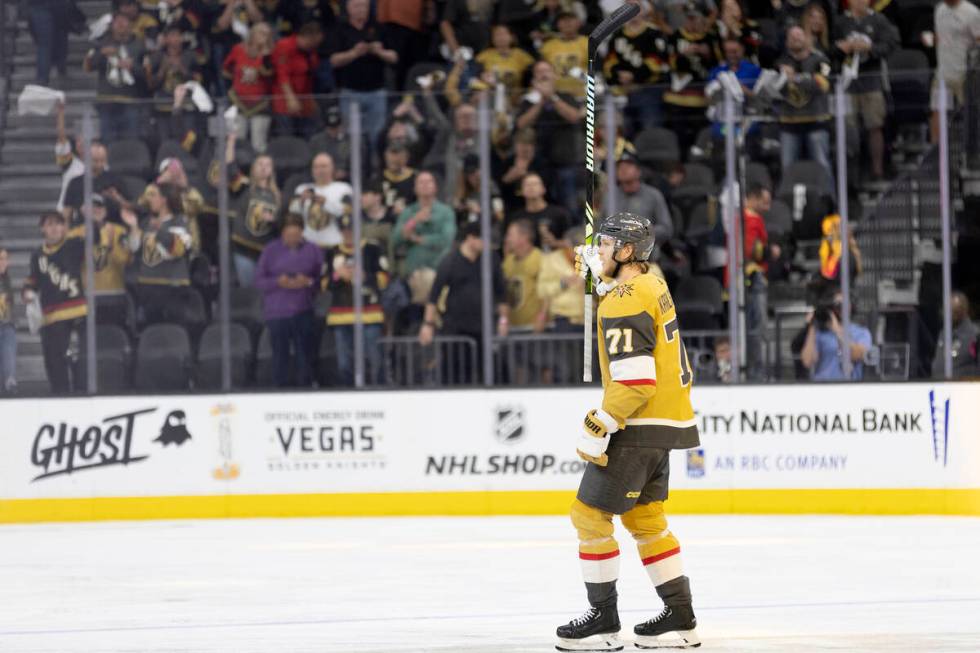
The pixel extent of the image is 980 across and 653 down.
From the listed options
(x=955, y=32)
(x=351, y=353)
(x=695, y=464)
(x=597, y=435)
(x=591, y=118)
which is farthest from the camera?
(x=955, y=32)

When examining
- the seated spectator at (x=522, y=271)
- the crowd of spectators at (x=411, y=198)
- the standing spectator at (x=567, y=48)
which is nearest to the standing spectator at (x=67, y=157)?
the crowd of spectators at (x=411, y=198)

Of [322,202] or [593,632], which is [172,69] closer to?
[322,202]

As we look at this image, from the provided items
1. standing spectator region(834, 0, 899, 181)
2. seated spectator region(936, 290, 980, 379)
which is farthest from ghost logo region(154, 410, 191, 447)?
standing spectator region(834, 0, 899, 181)

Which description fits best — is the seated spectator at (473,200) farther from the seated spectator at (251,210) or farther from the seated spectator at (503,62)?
the seated spectator at (503,62)

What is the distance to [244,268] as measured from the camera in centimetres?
1240

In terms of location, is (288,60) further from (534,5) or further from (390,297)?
(390,297)

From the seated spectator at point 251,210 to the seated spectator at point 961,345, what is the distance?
4.73 metres

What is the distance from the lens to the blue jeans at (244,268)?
487 inches

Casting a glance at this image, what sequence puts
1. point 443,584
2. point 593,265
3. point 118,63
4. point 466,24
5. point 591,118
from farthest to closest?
point 466,24
point 118,63
point 443,584
point 591,118
point 593,265

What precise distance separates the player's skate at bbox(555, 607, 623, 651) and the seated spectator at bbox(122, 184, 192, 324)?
6538 millimetres

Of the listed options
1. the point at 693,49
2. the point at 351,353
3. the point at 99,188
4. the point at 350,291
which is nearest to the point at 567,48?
the point at 693,49

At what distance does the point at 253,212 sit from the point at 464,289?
1.59 metres

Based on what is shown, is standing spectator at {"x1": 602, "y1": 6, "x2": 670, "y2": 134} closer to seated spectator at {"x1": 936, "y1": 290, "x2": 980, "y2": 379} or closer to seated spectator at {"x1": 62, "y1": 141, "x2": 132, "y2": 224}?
seated spectator at {"x1": 936, "y1": 290, "x2": 980, "y2": 379}

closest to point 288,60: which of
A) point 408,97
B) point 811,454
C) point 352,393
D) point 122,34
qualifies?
point 122,34
